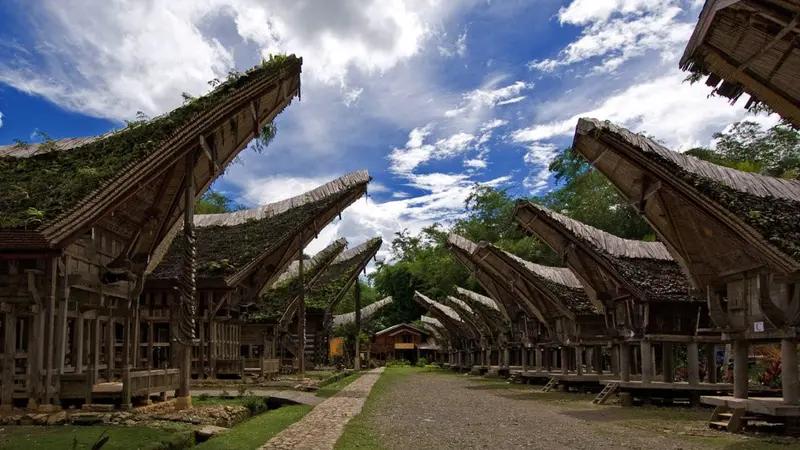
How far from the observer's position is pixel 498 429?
40.3 feet

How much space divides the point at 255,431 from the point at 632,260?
1326cm

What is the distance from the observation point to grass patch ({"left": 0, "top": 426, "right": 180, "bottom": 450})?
820 centimetres

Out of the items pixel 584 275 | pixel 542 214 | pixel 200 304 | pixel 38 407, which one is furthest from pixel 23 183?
pixel 584 275

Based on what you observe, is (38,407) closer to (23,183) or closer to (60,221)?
(60,221)

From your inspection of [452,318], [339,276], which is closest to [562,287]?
[339,276]

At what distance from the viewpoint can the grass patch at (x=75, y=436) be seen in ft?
26.9

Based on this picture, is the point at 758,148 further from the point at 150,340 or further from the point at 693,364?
the point at 150,340

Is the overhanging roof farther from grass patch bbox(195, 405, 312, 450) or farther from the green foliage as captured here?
the green foliage

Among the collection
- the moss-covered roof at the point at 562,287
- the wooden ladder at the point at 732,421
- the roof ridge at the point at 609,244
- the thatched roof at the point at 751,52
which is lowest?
the wooden ladder at the point at 732,421

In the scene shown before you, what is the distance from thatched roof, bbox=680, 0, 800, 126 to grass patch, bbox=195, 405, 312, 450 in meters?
7.97

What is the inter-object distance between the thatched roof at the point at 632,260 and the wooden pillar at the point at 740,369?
501 centimetres

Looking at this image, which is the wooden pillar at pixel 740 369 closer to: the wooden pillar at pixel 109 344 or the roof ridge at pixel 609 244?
the roof ridge at pixel 609 244

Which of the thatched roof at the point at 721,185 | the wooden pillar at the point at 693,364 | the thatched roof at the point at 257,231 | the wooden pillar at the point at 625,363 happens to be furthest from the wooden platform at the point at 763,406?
the thatched roof at the point at 257,231

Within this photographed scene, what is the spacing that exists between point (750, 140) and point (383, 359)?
4023 centimetres
